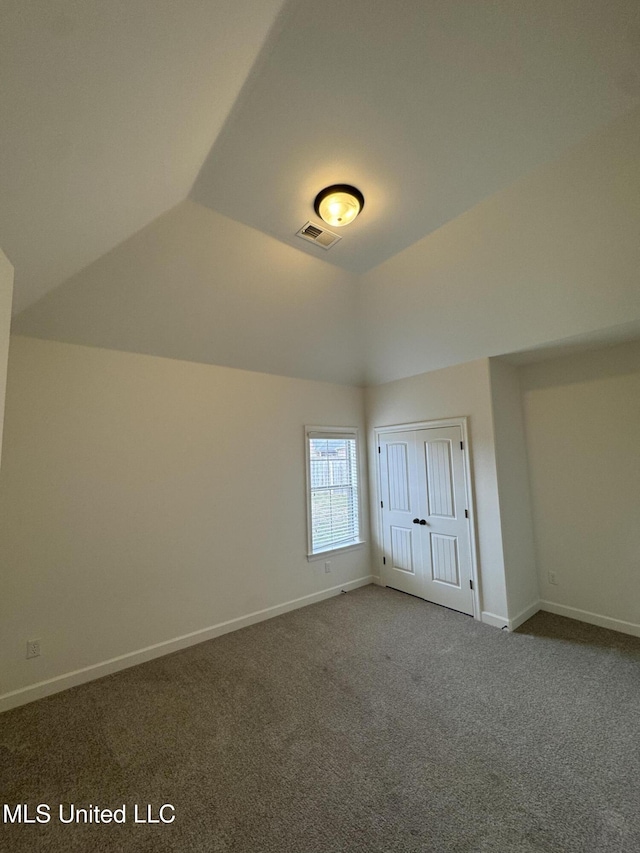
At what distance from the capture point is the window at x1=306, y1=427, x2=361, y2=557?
4.05m

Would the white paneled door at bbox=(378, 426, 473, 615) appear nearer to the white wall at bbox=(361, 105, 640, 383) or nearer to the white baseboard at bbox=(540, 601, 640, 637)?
the white baseboard at bbox=(540, 601, 640, 637)

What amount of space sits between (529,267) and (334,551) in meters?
3.43

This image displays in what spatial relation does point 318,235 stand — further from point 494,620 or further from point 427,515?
point 494,620

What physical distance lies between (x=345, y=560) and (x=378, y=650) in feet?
4.55

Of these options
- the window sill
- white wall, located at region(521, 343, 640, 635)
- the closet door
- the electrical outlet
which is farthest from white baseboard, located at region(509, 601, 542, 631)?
the electrical outlet

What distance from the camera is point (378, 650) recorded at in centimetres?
288

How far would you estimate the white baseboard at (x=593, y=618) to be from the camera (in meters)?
3.03

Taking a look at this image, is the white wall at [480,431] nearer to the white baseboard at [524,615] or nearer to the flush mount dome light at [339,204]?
the white baseboard at [524,615]

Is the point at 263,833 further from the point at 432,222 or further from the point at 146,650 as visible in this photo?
the point at 432,222

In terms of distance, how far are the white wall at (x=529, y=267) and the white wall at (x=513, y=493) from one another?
22.3 inches

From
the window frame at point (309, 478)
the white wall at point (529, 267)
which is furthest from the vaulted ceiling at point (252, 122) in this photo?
the window frame at point (309, 478)

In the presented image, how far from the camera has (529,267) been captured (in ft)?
8.13

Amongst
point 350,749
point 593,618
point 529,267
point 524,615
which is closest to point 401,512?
point 524,615

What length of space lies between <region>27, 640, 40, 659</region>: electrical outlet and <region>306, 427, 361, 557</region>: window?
244cm
